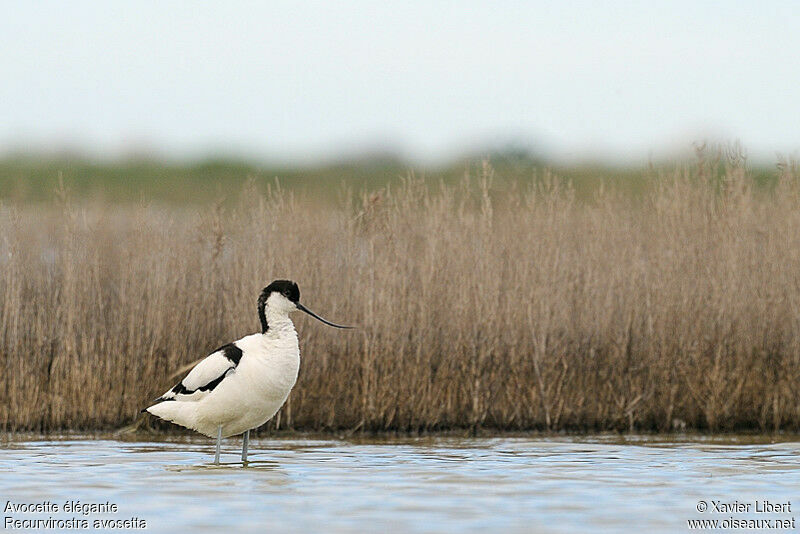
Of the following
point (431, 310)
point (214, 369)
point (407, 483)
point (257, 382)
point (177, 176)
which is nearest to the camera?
point (407, 483)

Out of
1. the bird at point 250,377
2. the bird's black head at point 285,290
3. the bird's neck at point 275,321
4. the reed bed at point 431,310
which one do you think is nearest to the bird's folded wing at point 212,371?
the bird at point 250,377

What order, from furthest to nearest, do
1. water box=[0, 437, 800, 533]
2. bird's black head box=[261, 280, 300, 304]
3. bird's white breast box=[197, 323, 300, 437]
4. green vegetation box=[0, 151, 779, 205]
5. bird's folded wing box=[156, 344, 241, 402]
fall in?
green vegetation box=[0, 151, 779, 205] < bird's black head box=[261, 280, 300, 304] < bird's folded wing box=[156, 344, 241, 402] < bird's white breast box=[197, 323, 300, 437] < water box=[0, 437, 800, 533]

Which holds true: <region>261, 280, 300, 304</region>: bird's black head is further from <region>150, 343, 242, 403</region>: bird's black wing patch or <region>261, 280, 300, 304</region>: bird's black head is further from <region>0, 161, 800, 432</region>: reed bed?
<region>0, 161, 800, 432</region>: reed bed

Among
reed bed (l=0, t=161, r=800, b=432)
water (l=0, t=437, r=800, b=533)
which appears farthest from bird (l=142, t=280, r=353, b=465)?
reed bed (l=0, t=161, r=800, b=432)

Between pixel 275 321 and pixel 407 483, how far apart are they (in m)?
1.60

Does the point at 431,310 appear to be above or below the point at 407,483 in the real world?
above

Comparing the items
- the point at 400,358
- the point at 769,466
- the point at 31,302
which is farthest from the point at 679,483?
the point at 31,302

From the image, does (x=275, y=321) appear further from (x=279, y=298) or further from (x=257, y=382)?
(x=257, y=382)

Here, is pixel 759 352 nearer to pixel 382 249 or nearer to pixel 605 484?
pixel 382 249

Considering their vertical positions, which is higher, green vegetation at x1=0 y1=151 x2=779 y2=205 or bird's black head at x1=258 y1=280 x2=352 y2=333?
green vegetation at x1=0 y1=151 x2=779 y2=205

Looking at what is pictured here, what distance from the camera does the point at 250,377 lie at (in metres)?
8.65

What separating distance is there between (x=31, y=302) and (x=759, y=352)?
6534mm

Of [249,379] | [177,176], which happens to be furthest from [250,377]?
[177,176]

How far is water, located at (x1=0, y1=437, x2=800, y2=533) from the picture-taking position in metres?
6.66
